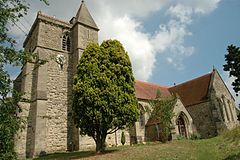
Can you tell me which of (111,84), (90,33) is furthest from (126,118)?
(90,33)

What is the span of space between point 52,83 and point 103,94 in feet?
28.7

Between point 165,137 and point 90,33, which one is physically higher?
point 90,33

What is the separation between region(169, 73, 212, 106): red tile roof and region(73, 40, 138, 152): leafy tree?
15.3m

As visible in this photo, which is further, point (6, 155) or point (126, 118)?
point (126, 118)

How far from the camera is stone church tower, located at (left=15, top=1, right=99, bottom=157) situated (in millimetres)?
20219

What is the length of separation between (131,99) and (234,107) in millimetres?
22062

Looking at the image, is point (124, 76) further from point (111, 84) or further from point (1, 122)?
point (1, 122)

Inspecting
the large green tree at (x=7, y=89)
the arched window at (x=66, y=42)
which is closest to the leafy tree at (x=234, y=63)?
the arched window at (x=66, y=42)

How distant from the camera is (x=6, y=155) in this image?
285 inches

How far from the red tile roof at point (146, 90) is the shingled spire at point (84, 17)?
34.1 feet

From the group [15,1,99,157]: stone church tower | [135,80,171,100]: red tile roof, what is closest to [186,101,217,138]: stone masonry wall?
[135,80,171,100]: red tile roof

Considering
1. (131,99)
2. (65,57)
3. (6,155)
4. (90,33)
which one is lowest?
(6,155)

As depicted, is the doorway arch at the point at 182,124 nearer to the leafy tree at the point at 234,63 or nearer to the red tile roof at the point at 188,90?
the red tile roof at the point at 188,90

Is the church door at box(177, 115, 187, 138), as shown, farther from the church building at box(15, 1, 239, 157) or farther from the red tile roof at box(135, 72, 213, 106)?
the red tile roof at box(135, 72, 213, 106)
